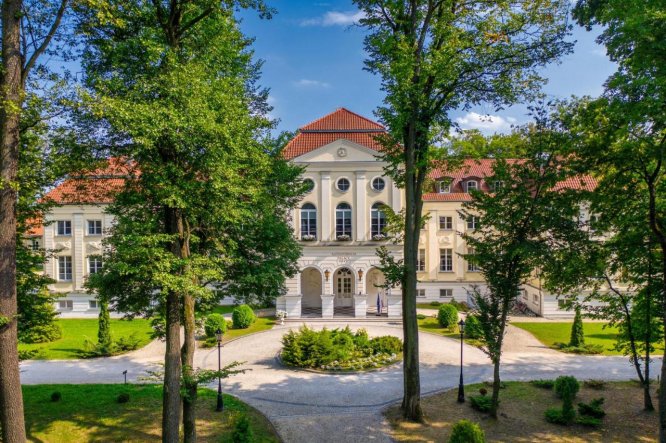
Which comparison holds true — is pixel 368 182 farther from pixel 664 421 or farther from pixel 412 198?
pixel 664 421

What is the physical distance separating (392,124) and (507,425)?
9794 millimetres

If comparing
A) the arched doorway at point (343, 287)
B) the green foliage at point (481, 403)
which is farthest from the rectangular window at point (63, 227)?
the green foliage at point (481, 403)

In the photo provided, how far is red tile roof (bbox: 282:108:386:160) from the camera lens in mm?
26656

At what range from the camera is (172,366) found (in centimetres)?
940

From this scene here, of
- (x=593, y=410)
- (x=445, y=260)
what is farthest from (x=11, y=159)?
(x=445, y=260)

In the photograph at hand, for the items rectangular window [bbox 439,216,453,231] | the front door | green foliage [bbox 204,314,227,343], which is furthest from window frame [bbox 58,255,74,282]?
rectangular window [bbox 439,216,453,231]

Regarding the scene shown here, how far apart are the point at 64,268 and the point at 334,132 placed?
937 inches

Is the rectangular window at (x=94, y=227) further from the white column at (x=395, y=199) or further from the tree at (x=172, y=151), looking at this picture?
the white column at (x=395, y=199)

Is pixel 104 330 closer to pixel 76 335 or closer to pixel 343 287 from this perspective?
pixel 76 335

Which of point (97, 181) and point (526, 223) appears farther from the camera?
point (526, 223)

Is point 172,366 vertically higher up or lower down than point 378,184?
lower down

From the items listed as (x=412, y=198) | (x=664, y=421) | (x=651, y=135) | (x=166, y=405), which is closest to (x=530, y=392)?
(x=664, y=421)

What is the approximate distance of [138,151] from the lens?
811 centimetres

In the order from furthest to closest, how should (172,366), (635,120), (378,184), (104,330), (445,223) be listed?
(445,223)
(378,184)
(104,330)
(172,366)
(635,120)
